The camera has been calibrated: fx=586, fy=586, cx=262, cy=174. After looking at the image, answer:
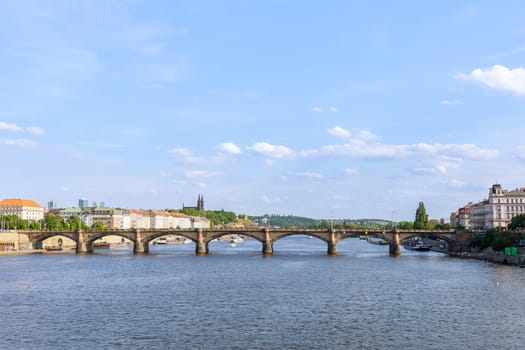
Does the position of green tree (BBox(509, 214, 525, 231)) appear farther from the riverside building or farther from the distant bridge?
the riverside building

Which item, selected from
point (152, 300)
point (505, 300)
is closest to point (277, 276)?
point (152, 300)

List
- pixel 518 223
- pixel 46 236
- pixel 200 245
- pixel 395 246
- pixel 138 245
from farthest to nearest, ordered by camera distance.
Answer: pixel 46 236
pixel 138 245
pixel 200 245
pixel 395 246
pixel 518 223

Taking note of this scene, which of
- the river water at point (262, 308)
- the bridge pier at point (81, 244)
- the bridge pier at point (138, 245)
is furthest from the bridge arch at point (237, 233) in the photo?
the river water at point (262, 308)

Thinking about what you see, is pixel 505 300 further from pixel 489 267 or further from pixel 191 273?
pixel 191 273

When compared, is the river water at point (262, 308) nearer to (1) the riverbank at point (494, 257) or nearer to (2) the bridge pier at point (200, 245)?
(1) the riverbank at point (494, 257)

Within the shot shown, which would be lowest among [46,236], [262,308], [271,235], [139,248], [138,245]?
[262,308]

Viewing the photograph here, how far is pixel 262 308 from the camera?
59.7m

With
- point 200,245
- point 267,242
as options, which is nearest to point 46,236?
point 200,245

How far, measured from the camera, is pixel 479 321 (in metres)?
53.1

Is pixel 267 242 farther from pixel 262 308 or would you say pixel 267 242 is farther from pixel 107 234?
pixel 262 308

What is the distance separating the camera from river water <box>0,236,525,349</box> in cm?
4581

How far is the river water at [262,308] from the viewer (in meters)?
45.8

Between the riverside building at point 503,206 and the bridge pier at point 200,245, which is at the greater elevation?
the riverside building at point 503,206

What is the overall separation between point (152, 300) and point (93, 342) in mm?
20450
